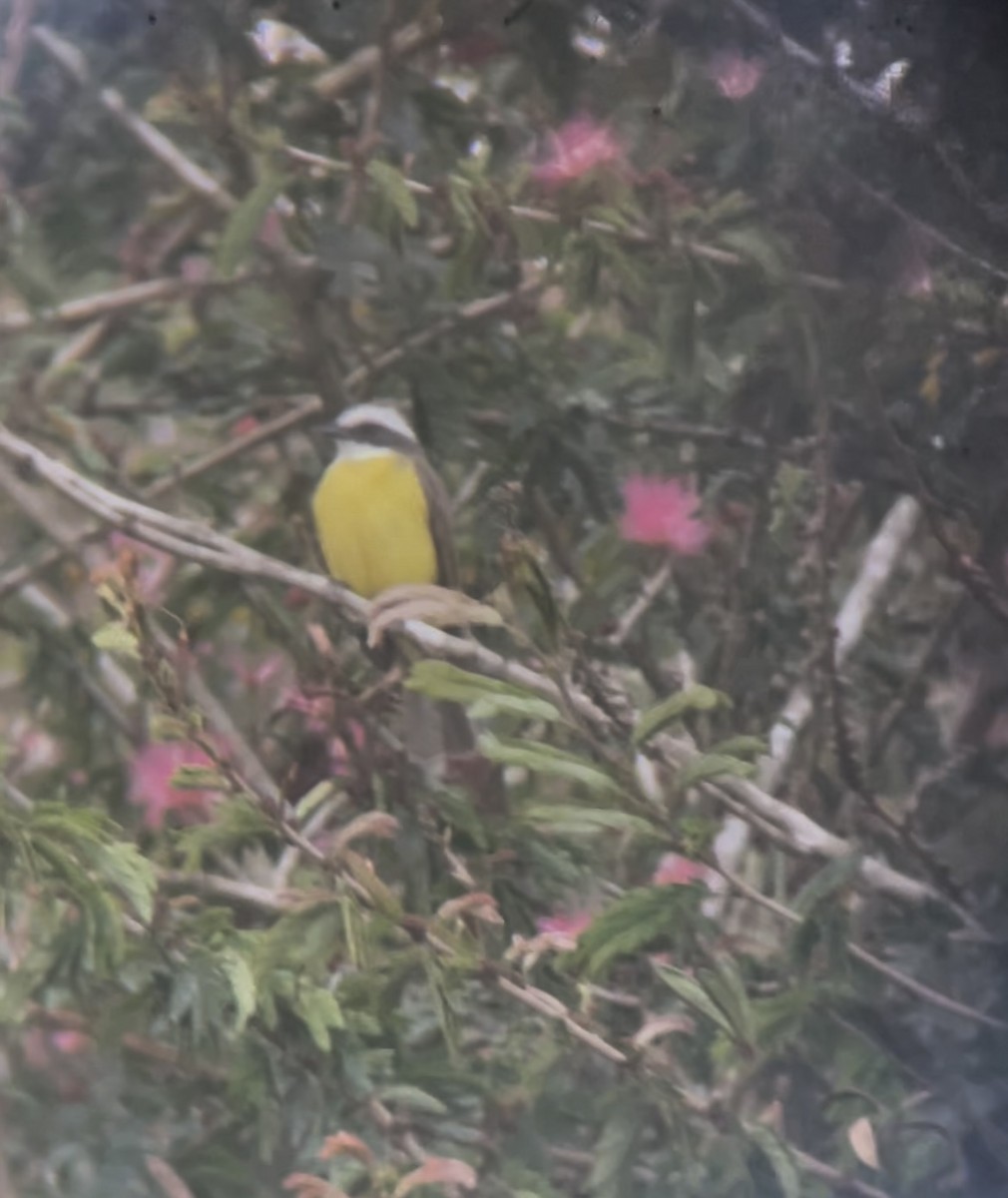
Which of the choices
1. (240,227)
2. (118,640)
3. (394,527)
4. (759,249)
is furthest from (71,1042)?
(759,249)

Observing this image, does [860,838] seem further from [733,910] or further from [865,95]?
[865,95]

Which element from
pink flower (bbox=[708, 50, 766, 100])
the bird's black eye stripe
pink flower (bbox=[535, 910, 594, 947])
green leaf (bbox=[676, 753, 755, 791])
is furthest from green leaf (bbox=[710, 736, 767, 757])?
pink flower (bbox=[708, 50, 766, 100])

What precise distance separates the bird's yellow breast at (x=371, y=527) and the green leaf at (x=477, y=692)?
0.05 m

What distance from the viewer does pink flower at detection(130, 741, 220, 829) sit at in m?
0.55

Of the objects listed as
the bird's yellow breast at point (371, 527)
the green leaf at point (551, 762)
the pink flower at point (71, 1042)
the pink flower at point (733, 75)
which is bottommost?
the pink flower at point (71, 1042)

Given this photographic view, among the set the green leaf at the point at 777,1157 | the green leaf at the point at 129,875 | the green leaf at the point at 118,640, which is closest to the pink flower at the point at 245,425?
the green leaf at the point at 118,640

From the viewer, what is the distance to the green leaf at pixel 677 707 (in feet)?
1.73

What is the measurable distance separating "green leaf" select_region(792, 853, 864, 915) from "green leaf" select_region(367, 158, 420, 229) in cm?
38

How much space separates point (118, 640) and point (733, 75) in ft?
1.34

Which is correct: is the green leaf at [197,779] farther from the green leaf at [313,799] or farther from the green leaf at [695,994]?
the green leaf at [695,994]

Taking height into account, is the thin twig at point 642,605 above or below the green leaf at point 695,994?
above

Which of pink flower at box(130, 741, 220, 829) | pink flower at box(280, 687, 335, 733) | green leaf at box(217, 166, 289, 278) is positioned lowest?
pink flower at box(130, 741, 220, 829)

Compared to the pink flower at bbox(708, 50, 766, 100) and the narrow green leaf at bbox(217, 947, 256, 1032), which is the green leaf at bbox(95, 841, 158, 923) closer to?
the narrow green leaf at bbox(217, 947, 256, 1032)

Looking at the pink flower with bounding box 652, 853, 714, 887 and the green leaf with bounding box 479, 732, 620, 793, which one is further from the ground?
the green leaf with bounding box 479, 732, 620, 793
